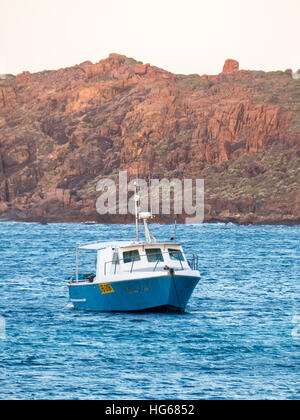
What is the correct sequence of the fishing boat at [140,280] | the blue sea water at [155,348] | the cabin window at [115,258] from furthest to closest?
the cabin window at [115,258] → the fishing boat at [140,280] → the blue sea water at [155,348]

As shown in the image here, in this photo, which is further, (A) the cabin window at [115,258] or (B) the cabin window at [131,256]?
(A) the cabin window at [115,258]

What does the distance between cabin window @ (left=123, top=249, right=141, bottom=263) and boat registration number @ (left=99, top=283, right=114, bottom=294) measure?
68.1 inches

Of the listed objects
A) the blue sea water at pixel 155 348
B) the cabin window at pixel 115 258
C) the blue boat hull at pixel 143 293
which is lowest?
the blue sea water at pixel 155 348

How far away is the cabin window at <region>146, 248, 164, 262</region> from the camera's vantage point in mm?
43094

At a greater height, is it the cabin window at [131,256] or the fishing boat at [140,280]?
the cabin window at [131,256]

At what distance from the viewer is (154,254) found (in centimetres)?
4334

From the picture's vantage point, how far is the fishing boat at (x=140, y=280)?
136ft

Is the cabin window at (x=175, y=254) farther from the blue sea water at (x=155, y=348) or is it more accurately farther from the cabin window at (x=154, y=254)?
the blue sea water at (x=155, y=348)

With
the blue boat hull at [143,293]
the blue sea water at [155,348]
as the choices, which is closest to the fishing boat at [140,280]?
the blue boat hull at [143,293]

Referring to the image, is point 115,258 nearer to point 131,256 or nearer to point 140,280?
point 131,256

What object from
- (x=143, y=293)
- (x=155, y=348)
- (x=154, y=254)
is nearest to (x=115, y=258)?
(x=154, y=254)

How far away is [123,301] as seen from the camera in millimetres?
42688

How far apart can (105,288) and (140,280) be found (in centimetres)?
258
